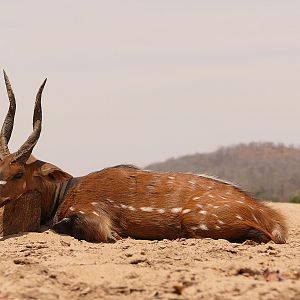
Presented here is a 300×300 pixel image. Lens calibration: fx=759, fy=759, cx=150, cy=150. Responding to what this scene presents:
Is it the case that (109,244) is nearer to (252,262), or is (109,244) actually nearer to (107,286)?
(252,262)

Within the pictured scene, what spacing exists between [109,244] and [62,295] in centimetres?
306

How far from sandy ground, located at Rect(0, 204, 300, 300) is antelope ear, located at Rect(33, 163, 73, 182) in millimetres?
1603

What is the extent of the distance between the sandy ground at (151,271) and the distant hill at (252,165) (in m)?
42.1

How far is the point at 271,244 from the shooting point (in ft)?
26.9

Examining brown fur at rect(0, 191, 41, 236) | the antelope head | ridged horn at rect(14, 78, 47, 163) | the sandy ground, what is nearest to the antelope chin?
the antelope head

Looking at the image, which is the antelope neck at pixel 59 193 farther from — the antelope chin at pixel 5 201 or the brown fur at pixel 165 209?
the antelope chin at pixel 5 201

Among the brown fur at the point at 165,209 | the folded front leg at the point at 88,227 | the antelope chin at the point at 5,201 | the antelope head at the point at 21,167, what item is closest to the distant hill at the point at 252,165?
the brown fur at the point at 165,209

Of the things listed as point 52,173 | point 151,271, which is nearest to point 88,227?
point 52,173

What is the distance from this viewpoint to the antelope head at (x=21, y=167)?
8977 millimetres

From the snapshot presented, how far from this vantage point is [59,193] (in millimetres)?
9562

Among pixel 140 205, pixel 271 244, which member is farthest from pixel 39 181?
pixel 271 244

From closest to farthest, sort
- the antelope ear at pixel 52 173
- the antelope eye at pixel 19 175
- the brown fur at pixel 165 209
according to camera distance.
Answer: the brown fur at pixel 165 209 < the antelope eye at pixel 19 175 < the antelope ear at pixel 52 173

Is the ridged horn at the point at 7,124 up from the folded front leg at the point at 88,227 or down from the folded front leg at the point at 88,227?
up

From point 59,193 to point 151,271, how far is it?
3.74 metres
